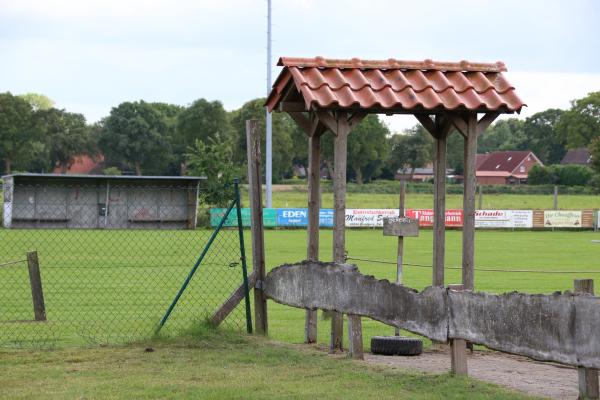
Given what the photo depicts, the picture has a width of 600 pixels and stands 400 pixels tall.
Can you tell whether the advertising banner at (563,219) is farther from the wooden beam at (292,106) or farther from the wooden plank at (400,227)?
the wooden plank at (400,227)

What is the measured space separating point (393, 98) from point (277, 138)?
8749 centimetres

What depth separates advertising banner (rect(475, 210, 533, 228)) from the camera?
5303cm

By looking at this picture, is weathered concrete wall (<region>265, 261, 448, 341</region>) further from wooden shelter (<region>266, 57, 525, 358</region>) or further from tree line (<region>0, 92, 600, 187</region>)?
tree line (<region>0, 92, 600, 187</region>)

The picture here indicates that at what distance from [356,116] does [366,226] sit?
4132cm

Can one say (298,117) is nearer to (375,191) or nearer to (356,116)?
(356,116)

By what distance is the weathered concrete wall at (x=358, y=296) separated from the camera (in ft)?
30.4

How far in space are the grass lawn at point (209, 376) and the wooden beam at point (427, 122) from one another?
9.71 ft

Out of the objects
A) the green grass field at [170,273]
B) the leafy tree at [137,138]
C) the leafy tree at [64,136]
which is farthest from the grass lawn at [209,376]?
the leafy tree at [64,136]

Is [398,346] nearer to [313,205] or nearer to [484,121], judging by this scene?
[313,205]

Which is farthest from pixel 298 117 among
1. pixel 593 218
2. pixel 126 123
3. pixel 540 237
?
pixel 126 123

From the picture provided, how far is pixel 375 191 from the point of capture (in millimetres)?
73250

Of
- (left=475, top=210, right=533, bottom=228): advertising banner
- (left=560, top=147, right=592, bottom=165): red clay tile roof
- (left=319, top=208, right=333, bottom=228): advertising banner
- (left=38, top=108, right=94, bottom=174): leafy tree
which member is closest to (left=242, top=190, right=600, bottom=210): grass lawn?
(left=475, top=210, right=533, bottom=228): advertising banner

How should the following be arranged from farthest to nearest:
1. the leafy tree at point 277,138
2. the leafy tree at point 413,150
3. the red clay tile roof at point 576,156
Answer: the red clay tile roof at point 576,156 → the leafy tree at point 277,138 → the leafy tree at point 413,150

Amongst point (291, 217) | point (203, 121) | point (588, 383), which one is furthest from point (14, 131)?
point (588, 383)
